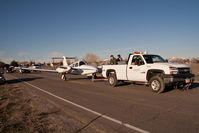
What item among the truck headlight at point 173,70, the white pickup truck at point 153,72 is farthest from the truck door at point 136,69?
the truck headlight at point 173,70

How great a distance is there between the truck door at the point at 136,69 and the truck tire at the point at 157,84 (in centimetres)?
63

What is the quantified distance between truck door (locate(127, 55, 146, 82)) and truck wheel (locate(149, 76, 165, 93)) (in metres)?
0.63

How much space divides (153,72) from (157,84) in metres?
0.78

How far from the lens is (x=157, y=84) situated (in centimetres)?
834

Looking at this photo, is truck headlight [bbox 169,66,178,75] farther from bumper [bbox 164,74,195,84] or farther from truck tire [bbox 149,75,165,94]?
truck tire [bbox 149,75,165,94]

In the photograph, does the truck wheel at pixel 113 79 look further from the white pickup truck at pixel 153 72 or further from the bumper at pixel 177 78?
the bumper at pixel 177 78

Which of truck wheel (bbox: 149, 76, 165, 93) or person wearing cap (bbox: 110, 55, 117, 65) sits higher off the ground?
person wearing cap (bbox: 110, 55, 117, 65)

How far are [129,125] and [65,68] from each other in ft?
46.1

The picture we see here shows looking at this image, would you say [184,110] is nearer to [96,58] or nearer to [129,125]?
[129,125]

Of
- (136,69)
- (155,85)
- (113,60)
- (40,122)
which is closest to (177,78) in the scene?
(155,85)

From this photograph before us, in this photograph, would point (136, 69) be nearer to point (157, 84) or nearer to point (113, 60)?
point (157, 84)

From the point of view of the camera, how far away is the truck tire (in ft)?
26.5

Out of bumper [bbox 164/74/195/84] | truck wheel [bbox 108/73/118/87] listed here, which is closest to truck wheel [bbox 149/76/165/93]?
bumper [bbox 164/74/195/84]

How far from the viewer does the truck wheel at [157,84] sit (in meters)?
8.09
